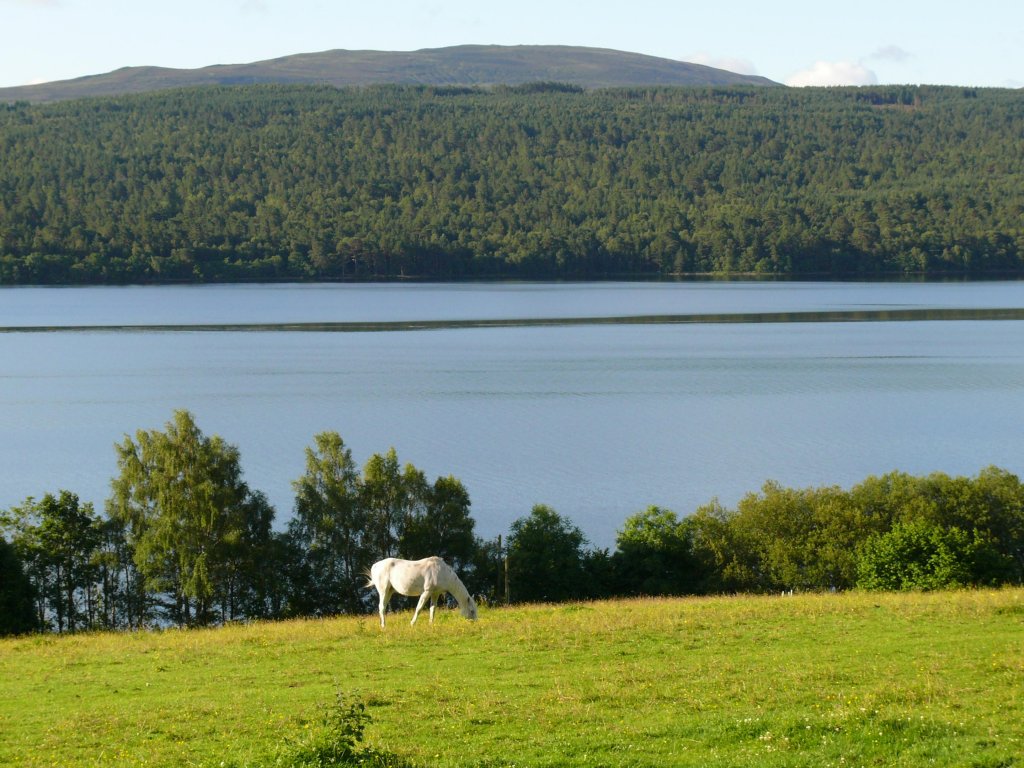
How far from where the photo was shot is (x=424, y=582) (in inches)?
714

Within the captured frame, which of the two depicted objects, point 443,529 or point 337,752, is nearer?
point 337,752

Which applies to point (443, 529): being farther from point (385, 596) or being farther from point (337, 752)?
point (337, 752)

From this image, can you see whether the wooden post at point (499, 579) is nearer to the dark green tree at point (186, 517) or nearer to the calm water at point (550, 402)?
the dark green tree at point (186, 517)

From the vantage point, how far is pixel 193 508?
29344 millimetres

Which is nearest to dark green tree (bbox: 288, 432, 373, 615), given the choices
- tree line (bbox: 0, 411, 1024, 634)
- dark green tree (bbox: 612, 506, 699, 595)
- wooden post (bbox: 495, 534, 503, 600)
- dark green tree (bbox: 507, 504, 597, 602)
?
tree line (bbox: 0, 411, 1024, 634)

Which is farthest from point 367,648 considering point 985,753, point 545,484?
point 545,484

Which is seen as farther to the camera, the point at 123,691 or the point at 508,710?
the point at 123,691

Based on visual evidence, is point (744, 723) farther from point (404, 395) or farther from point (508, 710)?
point (404, 395)

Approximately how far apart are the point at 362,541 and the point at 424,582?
495 inches

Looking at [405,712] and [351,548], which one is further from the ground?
[405,712]

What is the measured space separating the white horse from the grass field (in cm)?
34

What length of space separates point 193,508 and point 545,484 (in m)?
17.1

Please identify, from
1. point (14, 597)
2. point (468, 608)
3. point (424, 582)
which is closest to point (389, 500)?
point (14, 597)

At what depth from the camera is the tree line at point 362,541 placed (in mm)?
28438
